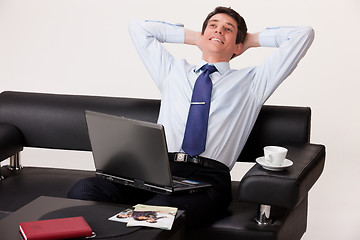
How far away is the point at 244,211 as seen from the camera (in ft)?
11.5

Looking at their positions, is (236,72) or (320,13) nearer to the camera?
(236,72)

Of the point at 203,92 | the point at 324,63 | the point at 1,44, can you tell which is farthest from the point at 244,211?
the point at 1,44

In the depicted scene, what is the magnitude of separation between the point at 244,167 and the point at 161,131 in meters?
2.41

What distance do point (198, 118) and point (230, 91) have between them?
0.21m

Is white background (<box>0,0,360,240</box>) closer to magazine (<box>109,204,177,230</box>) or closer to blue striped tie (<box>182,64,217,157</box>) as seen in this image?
blue striped tie (<box>182,64,217,157</box>)

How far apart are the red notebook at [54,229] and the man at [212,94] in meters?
0.57

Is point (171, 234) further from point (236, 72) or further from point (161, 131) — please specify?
point (236, 72)

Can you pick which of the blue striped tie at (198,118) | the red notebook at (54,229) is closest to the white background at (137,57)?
the blue striped tie at (198,118)

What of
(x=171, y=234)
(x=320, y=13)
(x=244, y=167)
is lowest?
(x=244, y=167)

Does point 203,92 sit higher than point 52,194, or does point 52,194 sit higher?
point 203,92

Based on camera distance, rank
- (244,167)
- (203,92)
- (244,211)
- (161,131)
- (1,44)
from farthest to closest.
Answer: (1,44) → (244,167) → (203,92) → (244,211) → (161,131)

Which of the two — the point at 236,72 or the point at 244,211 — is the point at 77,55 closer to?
the point at 236,72

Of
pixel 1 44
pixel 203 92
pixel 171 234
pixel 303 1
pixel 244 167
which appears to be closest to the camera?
pixel 171 234

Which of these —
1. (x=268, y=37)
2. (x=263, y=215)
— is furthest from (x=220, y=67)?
(x=263, y=215)
